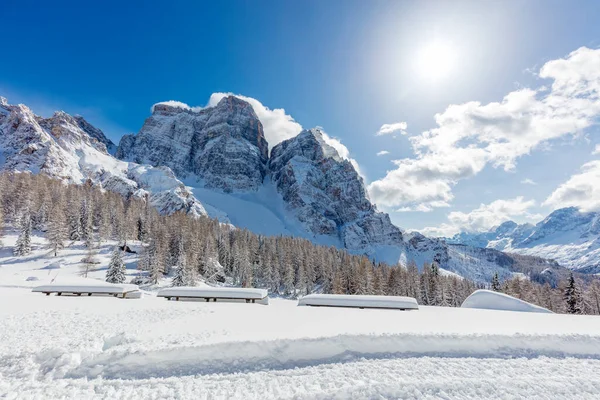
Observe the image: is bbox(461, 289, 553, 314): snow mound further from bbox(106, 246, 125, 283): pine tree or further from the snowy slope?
bbox(106, 246, 125, 283): pine tree

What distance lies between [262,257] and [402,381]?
76.9 metres

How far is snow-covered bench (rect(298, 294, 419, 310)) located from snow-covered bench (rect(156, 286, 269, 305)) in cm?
294

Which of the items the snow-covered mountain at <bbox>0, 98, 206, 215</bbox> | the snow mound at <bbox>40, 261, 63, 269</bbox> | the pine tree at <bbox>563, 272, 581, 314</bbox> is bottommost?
the pine tree at <bbox>563, 272, 581, 314</bbox>

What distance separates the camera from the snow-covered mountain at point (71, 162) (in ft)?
463

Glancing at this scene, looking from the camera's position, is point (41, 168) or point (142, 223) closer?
point (142, 223)

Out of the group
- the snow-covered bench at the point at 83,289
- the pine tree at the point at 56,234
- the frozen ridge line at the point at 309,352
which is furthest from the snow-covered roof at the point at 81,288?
the pine tree at the point at 56,234

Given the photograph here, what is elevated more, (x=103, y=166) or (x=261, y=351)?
(x=103, y=166)

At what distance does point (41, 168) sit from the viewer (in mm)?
138750

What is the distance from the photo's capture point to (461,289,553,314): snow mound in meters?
17.8

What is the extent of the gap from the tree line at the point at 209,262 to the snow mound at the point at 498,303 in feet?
112

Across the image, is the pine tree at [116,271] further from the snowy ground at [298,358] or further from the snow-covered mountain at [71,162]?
the snow-covered mountain at [71,162]

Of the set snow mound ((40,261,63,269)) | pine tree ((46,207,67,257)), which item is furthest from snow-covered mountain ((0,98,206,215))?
snow mound ((40,261,63,269))

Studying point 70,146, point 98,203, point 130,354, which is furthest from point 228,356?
point 70,146

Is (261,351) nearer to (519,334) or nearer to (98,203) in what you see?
(519,334)
